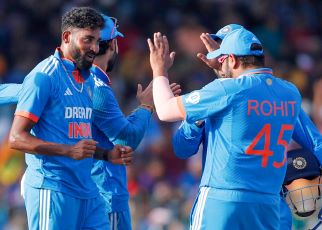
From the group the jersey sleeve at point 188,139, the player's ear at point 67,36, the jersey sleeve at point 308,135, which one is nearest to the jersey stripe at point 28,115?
the player's ear at point 67,36

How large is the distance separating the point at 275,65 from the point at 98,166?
7945mm

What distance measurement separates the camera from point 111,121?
25.8 ft

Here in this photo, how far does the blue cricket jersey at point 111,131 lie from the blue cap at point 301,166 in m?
1.21

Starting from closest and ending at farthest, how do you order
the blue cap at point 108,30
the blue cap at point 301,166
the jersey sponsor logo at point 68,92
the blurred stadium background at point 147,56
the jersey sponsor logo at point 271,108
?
the jersey sponsor logo at point 271,108 → the jersey sponsor logo at point 68,92 → the blue cap at point 301,166 → the blue cap at point 108,30 → the blurred stadium background at point 147,56

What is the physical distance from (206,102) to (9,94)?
154 centimetres

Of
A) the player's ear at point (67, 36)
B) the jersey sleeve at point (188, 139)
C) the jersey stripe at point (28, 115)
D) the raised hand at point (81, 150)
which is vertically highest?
the player's ear at point (67, 36)

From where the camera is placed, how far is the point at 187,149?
764 cm

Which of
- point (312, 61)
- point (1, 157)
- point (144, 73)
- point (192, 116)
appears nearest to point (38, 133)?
point (192, 116)

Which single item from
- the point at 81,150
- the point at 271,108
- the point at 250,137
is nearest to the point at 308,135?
the point at 271,108

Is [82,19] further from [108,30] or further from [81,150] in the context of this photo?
[81,150]

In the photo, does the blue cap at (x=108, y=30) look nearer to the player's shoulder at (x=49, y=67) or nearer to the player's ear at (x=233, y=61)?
the player's shoulder at (x=49, y=67)

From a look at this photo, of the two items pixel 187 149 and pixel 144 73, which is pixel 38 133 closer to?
pixel 187 149

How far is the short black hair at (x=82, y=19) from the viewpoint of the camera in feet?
24.6

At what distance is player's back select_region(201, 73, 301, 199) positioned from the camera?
703 cm
